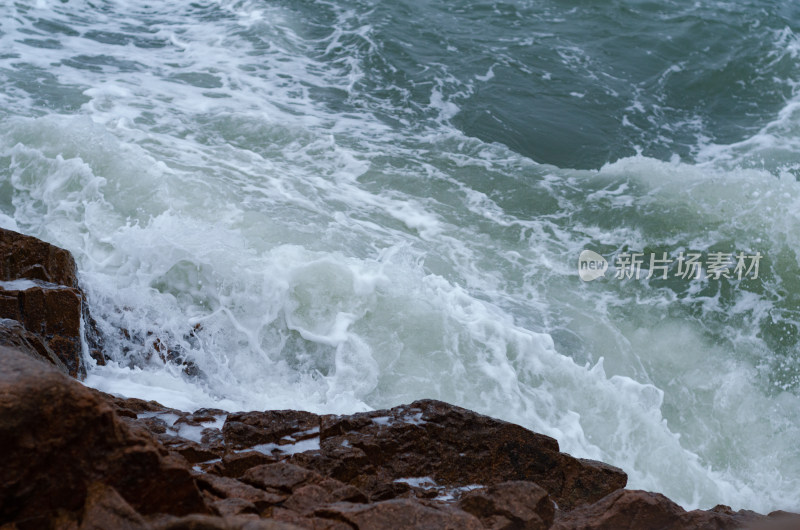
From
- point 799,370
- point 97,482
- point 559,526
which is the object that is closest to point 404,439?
point 559,526

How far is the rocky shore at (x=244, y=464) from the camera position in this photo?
83.9 inches

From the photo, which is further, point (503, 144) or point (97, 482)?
point (503, 144)

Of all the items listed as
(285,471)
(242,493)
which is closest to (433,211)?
(285,471)

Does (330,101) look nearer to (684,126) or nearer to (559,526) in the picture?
(684,126)

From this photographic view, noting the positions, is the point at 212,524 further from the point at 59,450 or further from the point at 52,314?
the point at 52,314

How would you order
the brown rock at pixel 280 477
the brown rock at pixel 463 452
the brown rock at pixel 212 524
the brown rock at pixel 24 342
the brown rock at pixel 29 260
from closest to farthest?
the brown rock at pixel 212 524 → the brown rock at pixel 280 477 → the brown rock at pixel 24 342 → the brown rock at pixel 463 452 → the brown rock at pixel 29 260

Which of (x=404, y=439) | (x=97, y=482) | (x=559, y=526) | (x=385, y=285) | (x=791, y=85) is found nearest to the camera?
(x=97, y=482)

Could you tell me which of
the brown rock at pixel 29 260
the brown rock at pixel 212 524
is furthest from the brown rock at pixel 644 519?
the brown rock at pixel 29 260

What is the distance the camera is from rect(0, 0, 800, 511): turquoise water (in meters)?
5.95

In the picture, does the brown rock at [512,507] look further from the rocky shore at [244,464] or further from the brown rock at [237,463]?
the brown rock at [237,463]

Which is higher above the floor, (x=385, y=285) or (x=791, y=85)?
(x=791, y=85)

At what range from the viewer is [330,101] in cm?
1117

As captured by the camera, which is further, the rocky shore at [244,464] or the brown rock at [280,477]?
the brown rock at [280,477]

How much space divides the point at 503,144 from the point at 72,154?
558cm
